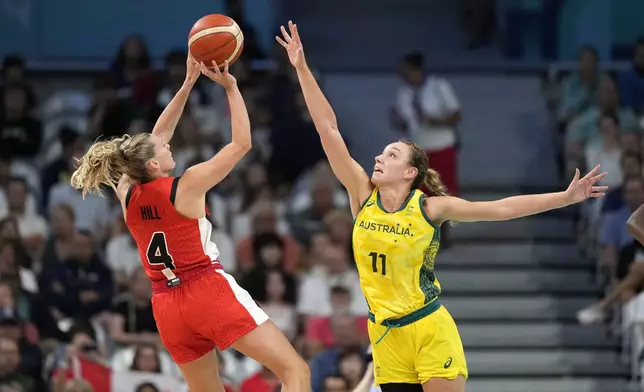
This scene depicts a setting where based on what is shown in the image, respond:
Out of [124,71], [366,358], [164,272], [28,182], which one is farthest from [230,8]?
[164,272]

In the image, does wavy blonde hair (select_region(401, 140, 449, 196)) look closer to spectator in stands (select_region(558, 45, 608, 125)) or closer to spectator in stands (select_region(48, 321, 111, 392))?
spectator in stands (select_region(48, 321, 111, 392))

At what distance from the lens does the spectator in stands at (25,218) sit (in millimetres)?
11742

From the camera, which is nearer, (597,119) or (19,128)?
(597,119)

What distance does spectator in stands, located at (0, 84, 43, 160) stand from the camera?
12.7 meters

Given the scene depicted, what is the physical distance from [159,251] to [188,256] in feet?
0.48

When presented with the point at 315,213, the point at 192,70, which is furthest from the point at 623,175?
the point at 192,70

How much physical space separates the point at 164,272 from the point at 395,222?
3.92 feet

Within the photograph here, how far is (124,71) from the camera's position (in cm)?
1313

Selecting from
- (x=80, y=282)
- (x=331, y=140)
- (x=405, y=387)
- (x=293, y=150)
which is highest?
(x=331, y=140)

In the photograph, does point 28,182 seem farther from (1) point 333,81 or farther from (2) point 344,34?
(2) point 344,34

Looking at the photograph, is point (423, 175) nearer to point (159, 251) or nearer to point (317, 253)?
point (159, 251)

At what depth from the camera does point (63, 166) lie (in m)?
12.4

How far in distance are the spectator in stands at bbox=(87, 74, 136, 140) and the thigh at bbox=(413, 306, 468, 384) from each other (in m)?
6.53

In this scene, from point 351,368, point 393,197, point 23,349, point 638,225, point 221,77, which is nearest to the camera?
point 638,225
